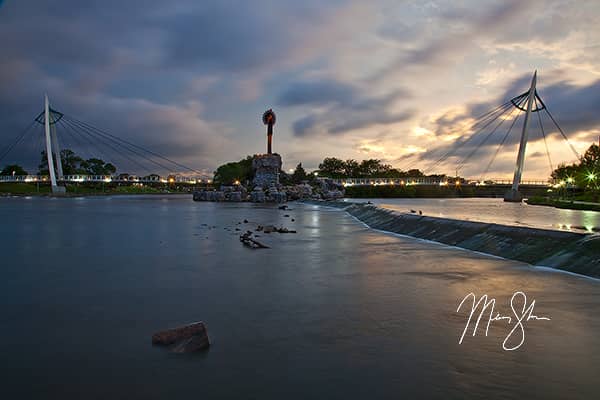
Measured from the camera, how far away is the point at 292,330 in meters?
6.81

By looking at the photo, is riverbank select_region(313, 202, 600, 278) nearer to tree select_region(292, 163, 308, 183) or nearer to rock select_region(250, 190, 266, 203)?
rock select_region(250, 190, 266, 203)

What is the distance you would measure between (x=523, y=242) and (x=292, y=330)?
12.6 metres

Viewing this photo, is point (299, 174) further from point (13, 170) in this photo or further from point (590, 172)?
point (13, 170)

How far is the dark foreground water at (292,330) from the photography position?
15.5ft

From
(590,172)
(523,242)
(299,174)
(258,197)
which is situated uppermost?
(299,174)

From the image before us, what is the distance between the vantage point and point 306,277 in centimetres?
1166

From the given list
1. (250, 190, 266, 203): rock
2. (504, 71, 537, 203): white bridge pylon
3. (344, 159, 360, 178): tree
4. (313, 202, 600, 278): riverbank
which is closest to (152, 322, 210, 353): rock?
(313, 202, 600, 278): riverbank

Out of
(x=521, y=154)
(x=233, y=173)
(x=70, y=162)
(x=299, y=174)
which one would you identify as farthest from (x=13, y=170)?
(x=521, y=154)

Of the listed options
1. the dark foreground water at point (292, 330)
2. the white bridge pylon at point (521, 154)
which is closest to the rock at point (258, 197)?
the white bridge pylon at point (521, 154)

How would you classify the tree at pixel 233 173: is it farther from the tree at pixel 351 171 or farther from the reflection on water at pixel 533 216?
the reflection on water at pixel 533 216

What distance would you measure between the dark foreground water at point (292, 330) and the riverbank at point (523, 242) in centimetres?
124

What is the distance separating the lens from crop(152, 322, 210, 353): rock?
5.74 m

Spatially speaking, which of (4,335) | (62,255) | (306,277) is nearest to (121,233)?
(62,255)

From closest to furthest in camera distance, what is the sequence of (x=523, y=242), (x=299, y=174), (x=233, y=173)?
(x=523, y=242)
(x=299, y=174)
(x=233, y=173)
